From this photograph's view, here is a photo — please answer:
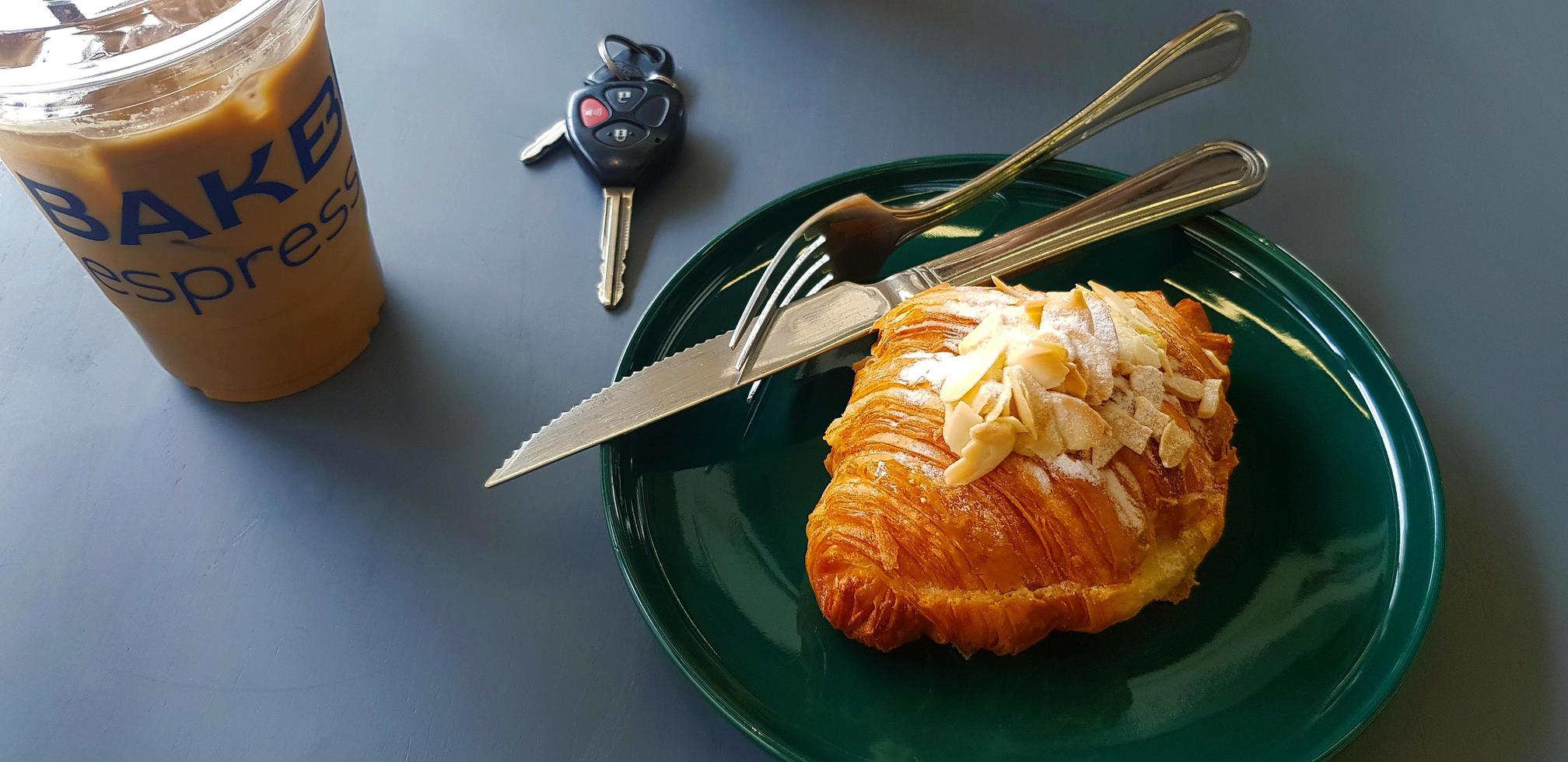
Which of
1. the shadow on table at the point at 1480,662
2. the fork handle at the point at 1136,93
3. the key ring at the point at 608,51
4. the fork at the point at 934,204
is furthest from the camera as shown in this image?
the key ring at the point at 608,51

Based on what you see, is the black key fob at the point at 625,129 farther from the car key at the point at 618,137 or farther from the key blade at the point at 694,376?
the key blade at the point at 694,376

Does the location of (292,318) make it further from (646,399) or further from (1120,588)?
(1120,588)

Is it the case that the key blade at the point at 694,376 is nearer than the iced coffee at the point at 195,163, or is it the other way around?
the iced coffee at the point at 195,163

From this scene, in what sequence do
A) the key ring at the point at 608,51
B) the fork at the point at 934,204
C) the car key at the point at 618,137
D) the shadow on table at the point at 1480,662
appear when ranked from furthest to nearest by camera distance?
the key ring at the point at 608,51 < the car key at the point at 618,137 < the fork at the point at 934,204 < the shadow on table at the point at 1480,662

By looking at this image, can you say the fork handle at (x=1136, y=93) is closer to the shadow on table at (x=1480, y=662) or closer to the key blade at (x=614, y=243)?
the key blade at (x=614, y=243)

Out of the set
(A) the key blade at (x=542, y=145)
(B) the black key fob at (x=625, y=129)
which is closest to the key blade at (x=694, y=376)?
(B) the black key fob at (x=625, y=129)

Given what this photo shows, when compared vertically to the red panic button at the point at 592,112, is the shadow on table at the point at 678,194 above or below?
below

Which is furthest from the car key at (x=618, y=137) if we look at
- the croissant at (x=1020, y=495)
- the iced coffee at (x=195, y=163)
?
the croissant at (x=1020, y=495)
